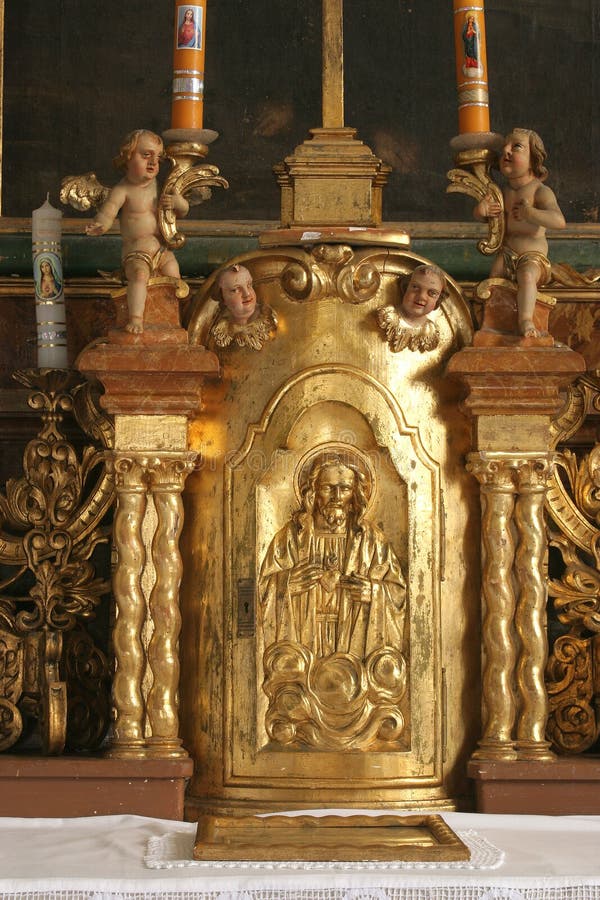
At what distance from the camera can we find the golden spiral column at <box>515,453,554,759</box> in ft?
20.9

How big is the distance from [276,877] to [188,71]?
3189 mm

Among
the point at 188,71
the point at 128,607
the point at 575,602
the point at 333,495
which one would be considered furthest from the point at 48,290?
the point at 575,602

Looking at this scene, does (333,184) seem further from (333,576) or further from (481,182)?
(333,576)

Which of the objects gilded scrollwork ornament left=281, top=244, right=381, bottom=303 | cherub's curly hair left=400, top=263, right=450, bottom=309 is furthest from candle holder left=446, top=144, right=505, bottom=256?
gilded scrollwork ornament left=281, top=244, right=381, bottom=303

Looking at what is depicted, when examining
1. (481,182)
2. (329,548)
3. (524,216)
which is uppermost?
(481,182)

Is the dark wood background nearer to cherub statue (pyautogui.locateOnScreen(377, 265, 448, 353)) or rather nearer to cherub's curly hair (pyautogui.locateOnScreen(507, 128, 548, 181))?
cherub's curly hair (pyautogui.locateOnScreen(507, 128, 548, 181))

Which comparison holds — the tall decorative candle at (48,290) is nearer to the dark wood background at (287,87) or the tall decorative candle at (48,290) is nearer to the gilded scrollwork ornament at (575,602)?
the dark wood background at (287,87)

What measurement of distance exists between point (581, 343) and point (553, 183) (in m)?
1.13

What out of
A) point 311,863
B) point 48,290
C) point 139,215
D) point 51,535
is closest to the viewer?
point 311,863

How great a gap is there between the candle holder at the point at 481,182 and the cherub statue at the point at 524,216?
0.09ft

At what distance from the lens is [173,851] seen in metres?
5.28

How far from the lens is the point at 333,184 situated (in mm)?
6707

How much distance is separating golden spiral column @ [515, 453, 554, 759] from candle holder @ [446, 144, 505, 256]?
88cm

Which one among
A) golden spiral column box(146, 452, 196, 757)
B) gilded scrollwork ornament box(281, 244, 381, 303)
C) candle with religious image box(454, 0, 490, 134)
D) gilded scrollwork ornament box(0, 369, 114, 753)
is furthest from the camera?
gilded scrollwork ornament box(0, 369, 114, 753)
